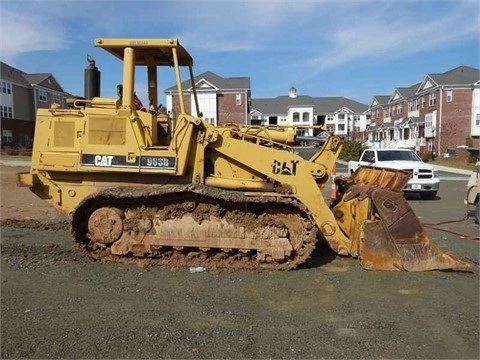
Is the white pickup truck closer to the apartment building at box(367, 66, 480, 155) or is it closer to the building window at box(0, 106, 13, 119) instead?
the apartment building at box(367, 66, 480, 155)

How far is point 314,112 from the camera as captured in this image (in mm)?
90188

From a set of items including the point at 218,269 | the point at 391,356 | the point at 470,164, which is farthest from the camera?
the point at 470,164

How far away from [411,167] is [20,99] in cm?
5238

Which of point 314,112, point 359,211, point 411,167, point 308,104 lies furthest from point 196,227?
point 314,112

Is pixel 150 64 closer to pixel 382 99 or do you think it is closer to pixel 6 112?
pixel 6 112

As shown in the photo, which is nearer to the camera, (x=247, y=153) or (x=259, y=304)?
(x=259, y=304)

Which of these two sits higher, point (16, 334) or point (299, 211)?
point (299, 211)

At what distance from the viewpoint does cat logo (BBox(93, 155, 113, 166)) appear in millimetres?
6402

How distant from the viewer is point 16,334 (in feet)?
13.8

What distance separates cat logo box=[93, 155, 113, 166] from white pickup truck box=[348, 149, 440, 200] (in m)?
9.91

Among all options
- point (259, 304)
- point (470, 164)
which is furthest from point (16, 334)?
point (470, 164)

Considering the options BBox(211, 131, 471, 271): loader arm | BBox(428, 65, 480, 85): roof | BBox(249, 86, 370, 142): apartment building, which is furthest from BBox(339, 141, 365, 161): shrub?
BBox(211, 131, 471, 271): loader arm

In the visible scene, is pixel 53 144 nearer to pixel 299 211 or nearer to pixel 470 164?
pixel 299 211

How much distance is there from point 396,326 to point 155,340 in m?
2.33
